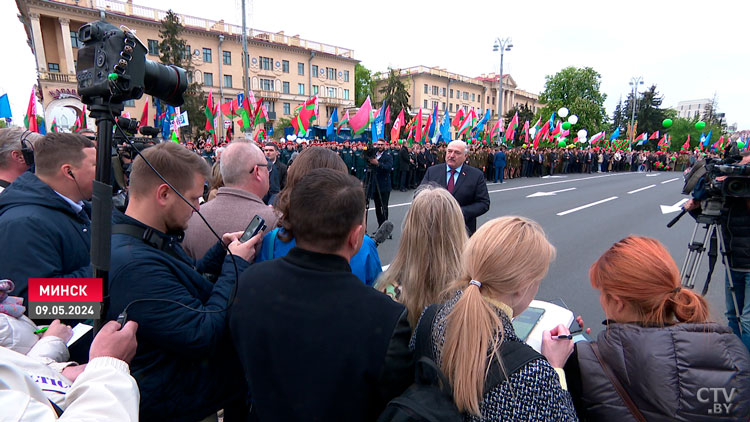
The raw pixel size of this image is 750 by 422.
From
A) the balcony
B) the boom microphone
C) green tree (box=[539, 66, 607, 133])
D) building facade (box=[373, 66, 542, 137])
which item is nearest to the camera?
the boom microphone

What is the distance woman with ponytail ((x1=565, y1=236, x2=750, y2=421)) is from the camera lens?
2.04 metres

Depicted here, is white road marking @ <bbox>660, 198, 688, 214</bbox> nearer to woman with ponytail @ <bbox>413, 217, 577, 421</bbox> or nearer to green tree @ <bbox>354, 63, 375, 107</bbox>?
woman with ponytail @ <bbox>413, 217, 577, 421</bbox>

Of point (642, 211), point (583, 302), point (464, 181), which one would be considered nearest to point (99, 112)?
point (464, 181)

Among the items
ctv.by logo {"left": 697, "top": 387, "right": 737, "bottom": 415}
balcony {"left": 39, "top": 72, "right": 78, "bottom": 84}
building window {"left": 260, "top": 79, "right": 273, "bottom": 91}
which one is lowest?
ctv.by logo {"left": 697, "top": 387, "right": 737, "bottom": 415}

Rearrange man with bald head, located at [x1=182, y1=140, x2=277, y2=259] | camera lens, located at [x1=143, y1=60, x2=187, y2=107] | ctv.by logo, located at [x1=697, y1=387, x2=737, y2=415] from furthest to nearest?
man with bald head, located at [x1=182, y1=140, x2=277, y2=259] → camera lens, located at [x1=143, y1=60, x2=187, y2=107] → ctv.by logo, located at [x1=697, y1=387, x2=737, y2=415]

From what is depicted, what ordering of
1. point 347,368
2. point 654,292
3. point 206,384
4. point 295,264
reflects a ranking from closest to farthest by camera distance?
point 347,368 → point 295,264 → point 654,292 → point 206,384

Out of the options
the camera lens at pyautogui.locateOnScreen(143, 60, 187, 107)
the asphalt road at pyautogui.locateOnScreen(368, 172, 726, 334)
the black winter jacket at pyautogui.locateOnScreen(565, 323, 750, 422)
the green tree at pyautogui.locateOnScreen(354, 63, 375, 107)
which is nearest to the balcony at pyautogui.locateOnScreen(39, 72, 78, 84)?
the asphalt road at pyautogui.locateOnScreen(368, 172, 726, 334)

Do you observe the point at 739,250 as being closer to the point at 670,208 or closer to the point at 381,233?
the point at 381,233

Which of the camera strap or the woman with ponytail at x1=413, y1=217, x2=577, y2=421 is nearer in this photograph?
the woman with ponytail at x1=413, y1=217, x2=577, y2=421

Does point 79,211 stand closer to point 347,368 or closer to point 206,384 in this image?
point 206,384

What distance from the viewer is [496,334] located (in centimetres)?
116

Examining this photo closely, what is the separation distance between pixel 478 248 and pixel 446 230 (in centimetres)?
62

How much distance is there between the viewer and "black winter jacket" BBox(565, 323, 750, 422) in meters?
1.36

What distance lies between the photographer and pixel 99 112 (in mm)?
1411
